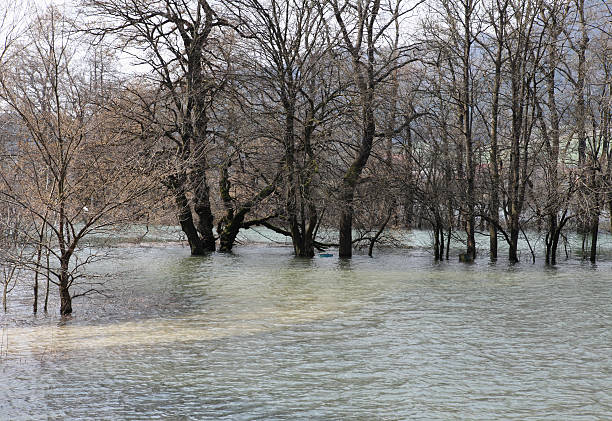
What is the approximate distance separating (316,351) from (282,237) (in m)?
20.1

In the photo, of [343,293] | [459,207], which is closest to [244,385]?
[343,293]

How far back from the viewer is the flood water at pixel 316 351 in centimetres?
709

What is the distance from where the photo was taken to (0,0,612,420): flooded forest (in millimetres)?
7879

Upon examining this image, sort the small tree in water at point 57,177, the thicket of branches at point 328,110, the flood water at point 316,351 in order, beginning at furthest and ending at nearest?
the thicket of branches at point 328,110
the small tree in water at point 57,177
the flood water at point 316,351

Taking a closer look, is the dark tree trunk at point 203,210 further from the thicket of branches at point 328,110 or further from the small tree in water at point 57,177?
the small tree in water at point 57,177

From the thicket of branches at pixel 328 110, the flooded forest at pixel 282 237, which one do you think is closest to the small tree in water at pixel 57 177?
the flooded forest at pixel 282 237

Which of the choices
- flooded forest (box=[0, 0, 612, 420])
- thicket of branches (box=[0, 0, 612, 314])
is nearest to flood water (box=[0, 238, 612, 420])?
flooded forest (box=[0, 0, 612, 420])

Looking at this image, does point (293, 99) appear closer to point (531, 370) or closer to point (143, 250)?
point (143, 250)

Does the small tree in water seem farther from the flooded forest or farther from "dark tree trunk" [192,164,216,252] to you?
"dark tree trunk" [192,164,216,252]

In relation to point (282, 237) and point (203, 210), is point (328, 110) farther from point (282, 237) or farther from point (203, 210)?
point (282, 237)

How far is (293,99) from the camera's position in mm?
18766

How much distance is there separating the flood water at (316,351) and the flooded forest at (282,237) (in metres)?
0.05

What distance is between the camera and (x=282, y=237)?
29422 millimetres

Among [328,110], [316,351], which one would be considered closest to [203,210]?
[328,110]
